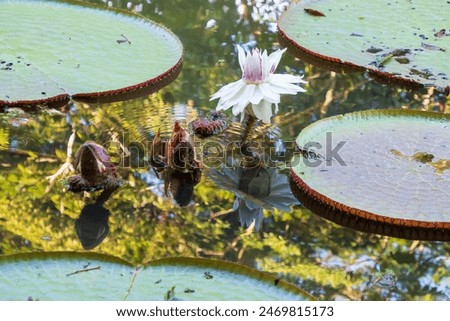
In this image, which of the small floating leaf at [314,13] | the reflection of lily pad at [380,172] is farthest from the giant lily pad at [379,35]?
the reflection of lily pad at [380,172]

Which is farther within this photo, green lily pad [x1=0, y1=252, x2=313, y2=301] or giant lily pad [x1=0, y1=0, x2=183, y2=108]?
giant lily pad [x1=0, y1=0, x2=183, y2=108]

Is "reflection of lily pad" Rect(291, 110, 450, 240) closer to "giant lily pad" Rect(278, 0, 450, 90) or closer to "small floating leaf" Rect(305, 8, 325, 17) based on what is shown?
"giant lily pad" Rect(278, 0, 450, 90)

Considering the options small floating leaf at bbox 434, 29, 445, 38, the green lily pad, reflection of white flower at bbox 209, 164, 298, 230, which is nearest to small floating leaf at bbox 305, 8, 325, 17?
small floating leaf at bbox 434, 29, 445, 38

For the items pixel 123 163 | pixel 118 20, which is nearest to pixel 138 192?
pixel 123 163

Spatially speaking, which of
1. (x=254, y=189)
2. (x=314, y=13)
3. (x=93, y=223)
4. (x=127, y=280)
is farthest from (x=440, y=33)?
(x=127, y=280)

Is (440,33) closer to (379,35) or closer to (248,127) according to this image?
(379,35)
